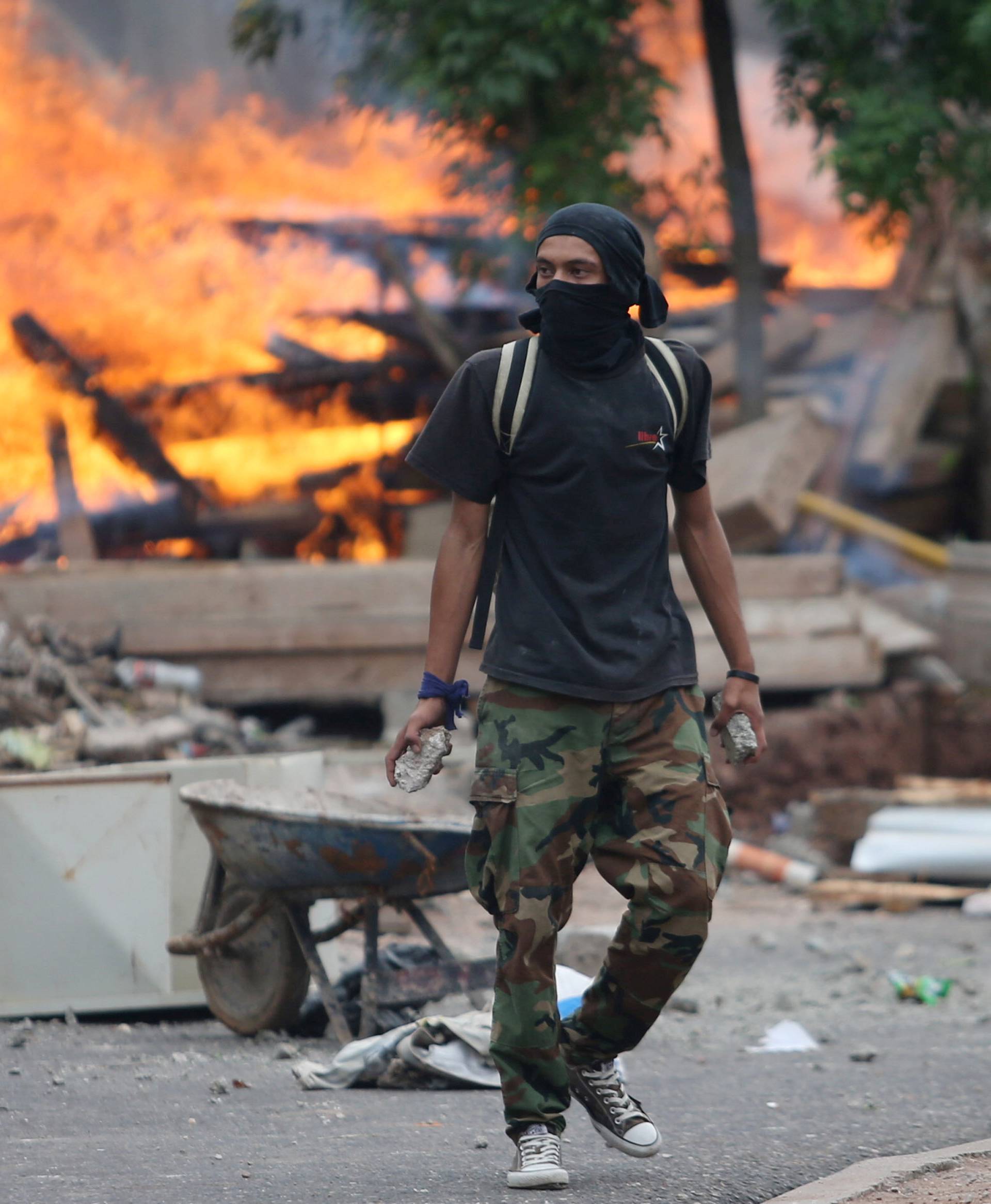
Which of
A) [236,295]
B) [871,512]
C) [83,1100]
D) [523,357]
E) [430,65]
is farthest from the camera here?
[871,512]

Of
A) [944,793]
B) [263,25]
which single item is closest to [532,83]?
[263,25]

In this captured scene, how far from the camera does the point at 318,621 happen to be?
9070mm

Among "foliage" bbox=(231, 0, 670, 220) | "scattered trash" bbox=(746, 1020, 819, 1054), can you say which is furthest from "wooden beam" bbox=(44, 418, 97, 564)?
"scattered trash" bbox=(746, 1020, 819, 1054)

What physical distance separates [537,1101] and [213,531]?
24.9 ft

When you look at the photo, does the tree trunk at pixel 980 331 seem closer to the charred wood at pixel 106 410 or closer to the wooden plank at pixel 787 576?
the wooden plank at pixel 787 576

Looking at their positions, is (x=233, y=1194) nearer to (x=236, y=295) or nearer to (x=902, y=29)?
(x=236, y=295)

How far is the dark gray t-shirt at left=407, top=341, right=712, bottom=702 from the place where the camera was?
10.4 feet

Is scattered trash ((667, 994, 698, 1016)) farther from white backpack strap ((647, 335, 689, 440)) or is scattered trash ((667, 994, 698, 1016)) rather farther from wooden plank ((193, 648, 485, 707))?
wooden plank ((193, 648, 485, 707))

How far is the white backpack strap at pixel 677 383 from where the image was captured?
3.29m

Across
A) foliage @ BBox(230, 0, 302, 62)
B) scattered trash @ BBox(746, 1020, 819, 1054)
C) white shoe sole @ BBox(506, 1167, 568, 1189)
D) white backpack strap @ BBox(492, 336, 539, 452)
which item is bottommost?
scattered trash @ BBox(746, 1020, 819, 1054)

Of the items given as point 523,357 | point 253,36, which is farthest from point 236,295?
point 523,357

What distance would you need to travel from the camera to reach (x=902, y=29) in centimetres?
1112

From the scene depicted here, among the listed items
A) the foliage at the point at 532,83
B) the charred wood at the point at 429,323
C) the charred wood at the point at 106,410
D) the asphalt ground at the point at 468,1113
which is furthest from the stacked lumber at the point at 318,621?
the asphalt ground at the point at 468,1113

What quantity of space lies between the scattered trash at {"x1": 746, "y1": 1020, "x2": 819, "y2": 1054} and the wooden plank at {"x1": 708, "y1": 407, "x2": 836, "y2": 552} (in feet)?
15.1
